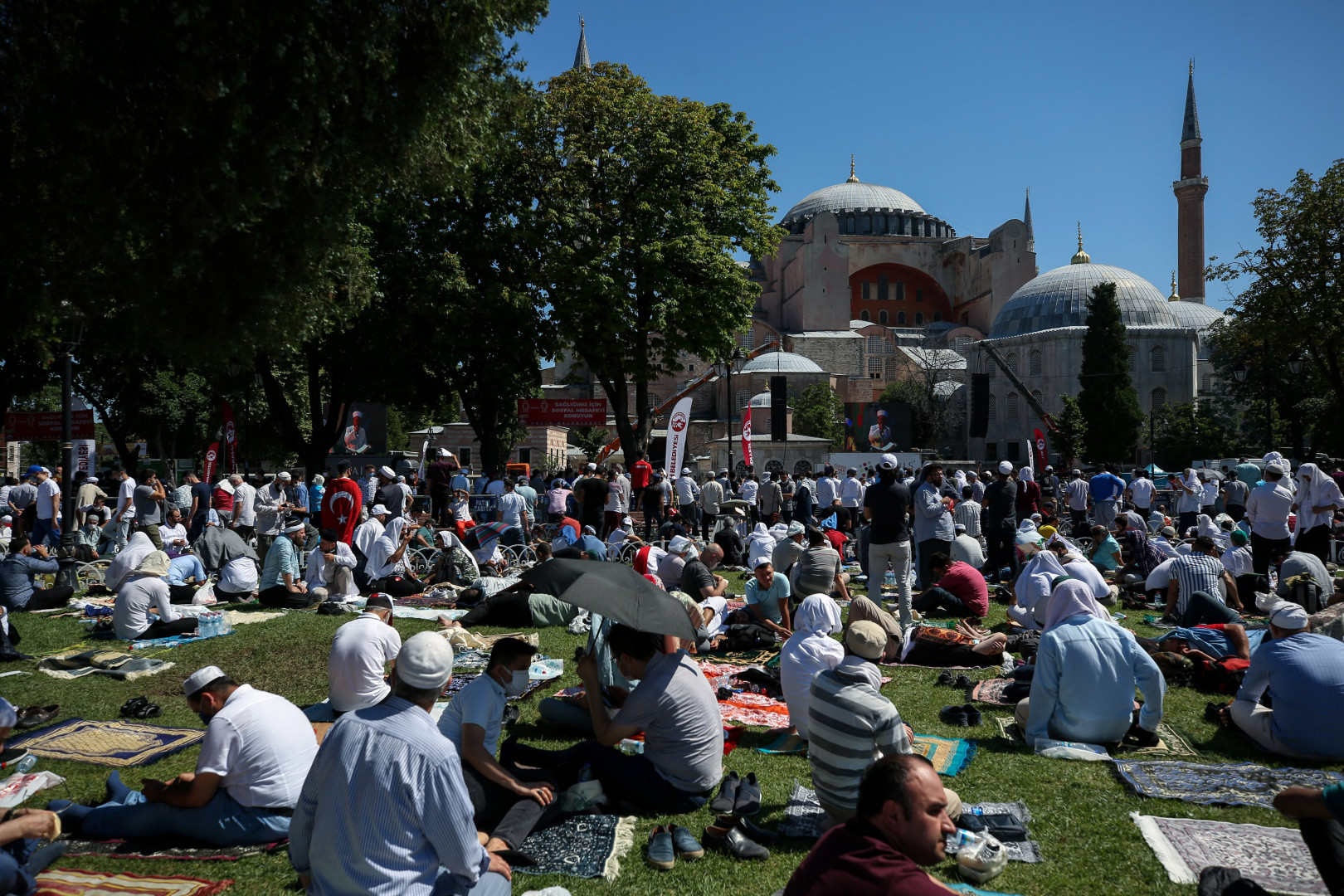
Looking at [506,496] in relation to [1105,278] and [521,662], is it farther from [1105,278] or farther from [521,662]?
[1105,278]

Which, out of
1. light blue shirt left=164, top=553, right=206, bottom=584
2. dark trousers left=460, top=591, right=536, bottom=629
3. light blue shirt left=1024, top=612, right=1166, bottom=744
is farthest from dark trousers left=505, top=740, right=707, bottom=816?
light blue shirt left=164, top=553, right=206, bottom=584

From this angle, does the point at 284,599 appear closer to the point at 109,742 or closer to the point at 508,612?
the point at 508,612

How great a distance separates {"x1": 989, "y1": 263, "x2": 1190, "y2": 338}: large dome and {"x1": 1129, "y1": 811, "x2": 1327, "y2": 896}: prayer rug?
5492 centimetres

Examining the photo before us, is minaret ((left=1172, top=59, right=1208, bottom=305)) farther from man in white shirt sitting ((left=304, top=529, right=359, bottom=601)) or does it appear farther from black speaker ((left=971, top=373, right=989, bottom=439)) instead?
man in white shirt sitting ((left=304, top=529, right=359, bottom=601))

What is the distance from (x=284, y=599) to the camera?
10875mm

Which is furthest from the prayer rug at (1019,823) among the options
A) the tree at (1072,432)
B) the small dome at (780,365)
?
the small dome at (780,365)

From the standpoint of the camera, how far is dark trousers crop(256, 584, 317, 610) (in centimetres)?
1086

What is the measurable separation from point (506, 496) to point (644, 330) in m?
9.77

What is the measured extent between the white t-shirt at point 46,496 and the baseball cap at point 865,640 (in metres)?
15.4

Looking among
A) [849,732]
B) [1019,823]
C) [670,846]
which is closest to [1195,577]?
[1019,823]

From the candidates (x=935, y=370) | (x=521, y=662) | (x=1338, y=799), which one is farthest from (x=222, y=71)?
(x=935, y=370)

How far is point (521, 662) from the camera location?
174 inches

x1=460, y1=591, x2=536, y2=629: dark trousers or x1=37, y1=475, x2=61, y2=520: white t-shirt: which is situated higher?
x1=37, y1=475, x2=61, y2=520: white t-shirt

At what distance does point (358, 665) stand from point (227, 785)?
141cm
